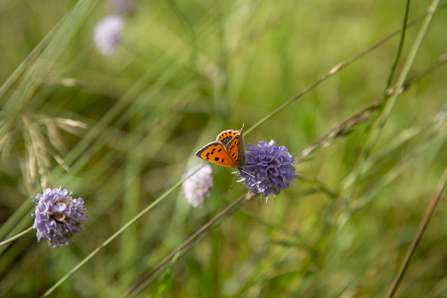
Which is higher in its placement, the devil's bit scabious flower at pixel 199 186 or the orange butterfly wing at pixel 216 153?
the devil's bit scabious flower at pixel 199 186

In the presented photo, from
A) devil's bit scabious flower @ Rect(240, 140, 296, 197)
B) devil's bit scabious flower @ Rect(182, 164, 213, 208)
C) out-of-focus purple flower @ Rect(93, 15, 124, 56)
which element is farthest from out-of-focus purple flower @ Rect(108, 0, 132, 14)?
devil's bit scabious flower @ Rect(240, 140, 296, 197)

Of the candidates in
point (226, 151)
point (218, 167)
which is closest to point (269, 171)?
point (226, 151)

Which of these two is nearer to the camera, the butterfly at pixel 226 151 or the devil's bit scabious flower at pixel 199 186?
the butterfly at pixel 226 151

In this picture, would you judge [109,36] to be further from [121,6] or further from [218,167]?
[218,167]

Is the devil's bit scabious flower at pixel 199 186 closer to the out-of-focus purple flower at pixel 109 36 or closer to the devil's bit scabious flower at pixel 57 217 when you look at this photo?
the devil's bit scabious flower at pixel 57 217

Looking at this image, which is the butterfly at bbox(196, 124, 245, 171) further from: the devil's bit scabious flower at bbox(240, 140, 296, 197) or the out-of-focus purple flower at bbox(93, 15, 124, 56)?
the out-of-focus purple flower at bbox(93, 15, 124, 56)

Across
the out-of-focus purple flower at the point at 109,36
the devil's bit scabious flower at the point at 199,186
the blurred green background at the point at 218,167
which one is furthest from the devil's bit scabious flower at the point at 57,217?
the out-of-focus purple flower at the point at 109,36

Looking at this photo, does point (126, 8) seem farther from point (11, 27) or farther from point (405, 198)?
point (405, 198)

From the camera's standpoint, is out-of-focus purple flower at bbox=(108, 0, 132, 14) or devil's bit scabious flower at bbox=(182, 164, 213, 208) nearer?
devil's bit scabious flower at bbox=(182, 164, 213, 208)
